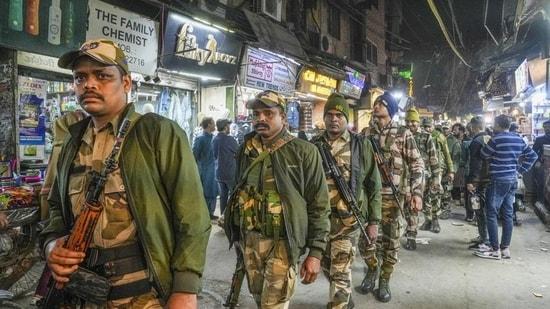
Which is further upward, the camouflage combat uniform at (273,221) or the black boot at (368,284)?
the camouflage combat uniform at (273,221)

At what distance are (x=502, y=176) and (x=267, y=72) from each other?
676cm

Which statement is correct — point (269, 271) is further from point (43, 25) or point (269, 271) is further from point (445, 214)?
point (445, 214)

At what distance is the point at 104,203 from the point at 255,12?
10.9 meters

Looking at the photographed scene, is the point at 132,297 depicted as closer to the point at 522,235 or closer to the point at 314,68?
the point at 522,235

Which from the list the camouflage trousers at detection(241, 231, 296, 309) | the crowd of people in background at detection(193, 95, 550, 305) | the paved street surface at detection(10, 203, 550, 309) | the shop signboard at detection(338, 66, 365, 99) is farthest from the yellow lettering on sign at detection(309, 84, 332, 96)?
the camouflage trousers at detection(241, 231, 296, 309)

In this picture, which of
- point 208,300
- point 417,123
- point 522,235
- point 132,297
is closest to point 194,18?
point 417,123

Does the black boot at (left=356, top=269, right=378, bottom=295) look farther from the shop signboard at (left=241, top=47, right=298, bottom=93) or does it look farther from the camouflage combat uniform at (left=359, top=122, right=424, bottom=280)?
the shop signboard at (left=241, top=47, right=298, bottom=93)

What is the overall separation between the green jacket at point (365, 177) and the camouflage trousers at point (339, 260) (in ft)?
1.18

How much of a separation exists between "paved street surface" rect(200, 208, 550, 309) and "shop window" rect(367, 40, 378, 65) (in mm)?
16672

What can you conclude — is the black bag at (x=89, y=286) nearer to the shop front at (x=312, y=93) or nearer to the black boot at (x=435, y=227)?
the black boot at (x=435, y=227)

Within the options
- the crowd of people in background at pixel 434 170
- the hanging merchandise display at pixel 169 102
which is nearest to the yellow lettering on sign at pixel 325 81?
the crowd of people in background at pixel 434 170

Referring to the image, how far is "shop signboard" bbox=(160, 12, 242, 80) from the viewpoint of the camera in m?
7.71

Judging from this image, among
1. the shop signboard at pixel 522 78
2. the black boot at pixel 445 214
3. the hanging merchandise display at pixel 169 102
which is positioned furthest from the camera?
the shop signboard at pixel 522 78

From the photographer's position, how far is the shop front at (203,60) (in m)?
7.77
